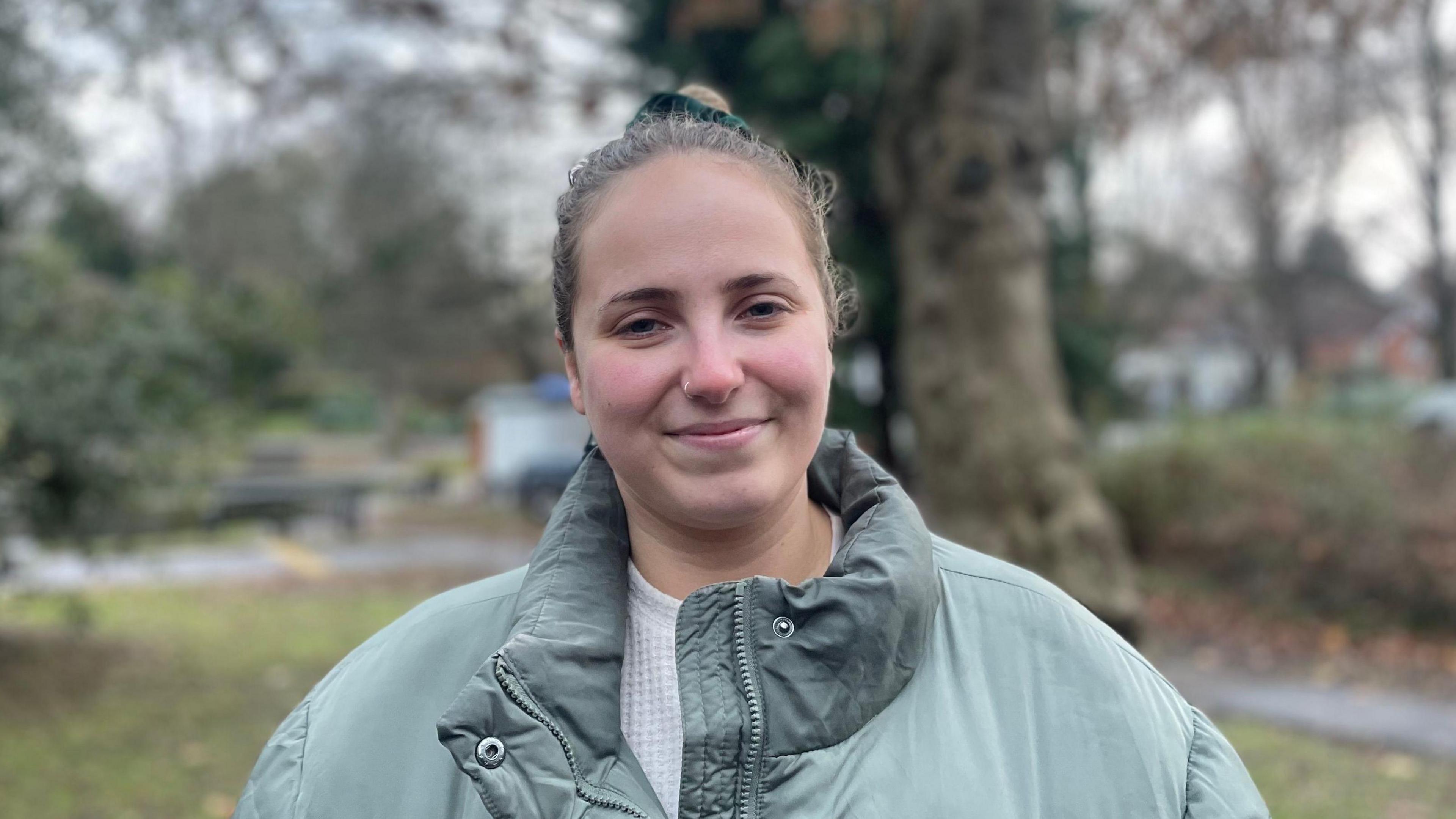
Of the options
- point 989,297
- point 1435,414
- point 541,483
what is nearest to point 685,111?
point 989,297

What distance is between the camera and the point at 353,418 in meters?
51.5

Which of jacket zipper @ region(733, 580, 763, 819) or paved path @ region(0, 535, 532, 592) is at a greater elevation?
paved path @ region(0, 535, 532, 592)

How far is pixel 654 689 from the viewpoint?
1.76m

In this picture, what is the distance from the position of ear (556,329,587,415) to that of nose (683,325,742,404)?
0.25m

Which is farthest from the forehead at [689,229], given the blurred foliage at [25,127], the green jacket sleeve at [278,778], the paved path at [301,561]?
the paved path at [301,561]

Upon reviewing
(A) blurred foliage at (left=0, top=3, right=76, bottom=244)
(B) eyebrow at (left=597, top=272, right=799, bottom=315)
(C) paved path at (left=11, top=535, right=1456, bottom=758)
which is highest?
(A) blurred foliage at (left=0, top=3, right=76, bottom=244)

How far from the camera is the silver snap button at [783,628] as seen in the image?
1626 millimetres

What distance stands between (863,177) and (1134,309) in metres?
11.8

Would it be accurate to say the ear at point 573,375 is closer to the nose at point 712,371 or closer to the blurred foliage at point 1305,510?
the nose at point 712,371

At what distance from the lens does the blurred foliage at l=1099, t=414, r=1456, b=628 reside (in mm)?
9750

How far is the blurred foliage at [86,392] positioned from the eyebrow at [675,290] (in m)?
7.23

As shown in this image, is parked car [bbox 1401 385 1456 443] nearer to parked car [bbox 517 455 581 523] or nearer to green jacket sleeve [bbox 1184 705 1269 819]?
green jacket sleeve [bbox 1184 705 1269 819]

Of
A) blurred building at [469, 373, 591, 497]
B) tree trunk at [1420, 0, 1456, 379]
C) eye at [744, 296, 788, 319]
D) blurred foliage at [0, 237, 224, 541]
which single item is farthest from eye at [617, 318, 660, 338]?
blurred building at [469, 373, 591, 497]

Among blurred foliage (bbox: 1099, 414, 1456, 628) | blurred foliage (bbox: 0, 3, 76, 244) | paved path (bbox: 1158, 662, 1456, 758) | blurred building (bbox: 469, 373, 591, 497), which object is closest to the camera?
paved path (bbox: 1158, 662, 1456, 758)
